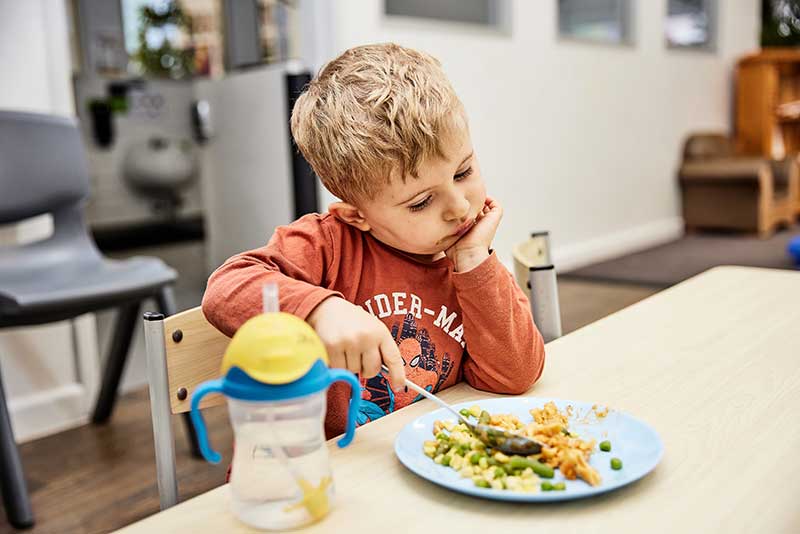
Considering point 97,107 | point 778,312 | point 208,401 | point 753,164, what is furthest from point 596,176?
point 208,401

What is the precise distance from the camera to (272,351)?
52 cm

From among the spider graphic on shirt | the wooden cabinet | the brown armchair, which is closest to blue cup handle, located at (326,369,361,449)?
the spider graphic on shirt

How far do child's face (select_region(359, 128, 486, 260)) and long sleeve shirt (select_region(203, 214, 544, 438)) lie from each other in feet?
0.17

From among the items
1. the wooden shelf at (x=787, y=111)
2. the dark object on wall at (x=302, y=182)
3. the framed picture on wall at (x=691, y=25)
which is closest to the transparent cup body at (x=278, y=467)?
the dark object on wall at (x=302, y=182)

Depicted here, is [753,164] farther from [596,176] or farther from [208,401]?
[208,401]

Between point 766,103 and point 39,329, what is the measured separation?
5317 millimetres

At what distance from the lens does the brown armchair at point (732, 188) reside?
5.15m

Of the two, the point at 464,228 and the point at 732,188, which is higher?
the point at 464,228

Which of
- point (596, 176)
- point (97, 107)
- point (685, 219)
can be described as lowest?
point (685, 219)

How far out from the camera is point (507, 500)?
0.59 meters

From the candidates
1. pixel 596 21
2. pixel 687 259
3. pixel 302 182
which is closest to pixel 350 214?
pixel 302 182

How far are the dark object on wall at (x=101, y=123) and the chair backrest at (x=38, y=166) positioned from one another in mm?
2652

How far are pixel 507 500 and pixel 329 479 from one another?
127 millimetres

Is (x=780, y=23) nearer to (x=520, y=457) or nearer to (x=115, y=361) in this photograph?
(x=115, y=361)
